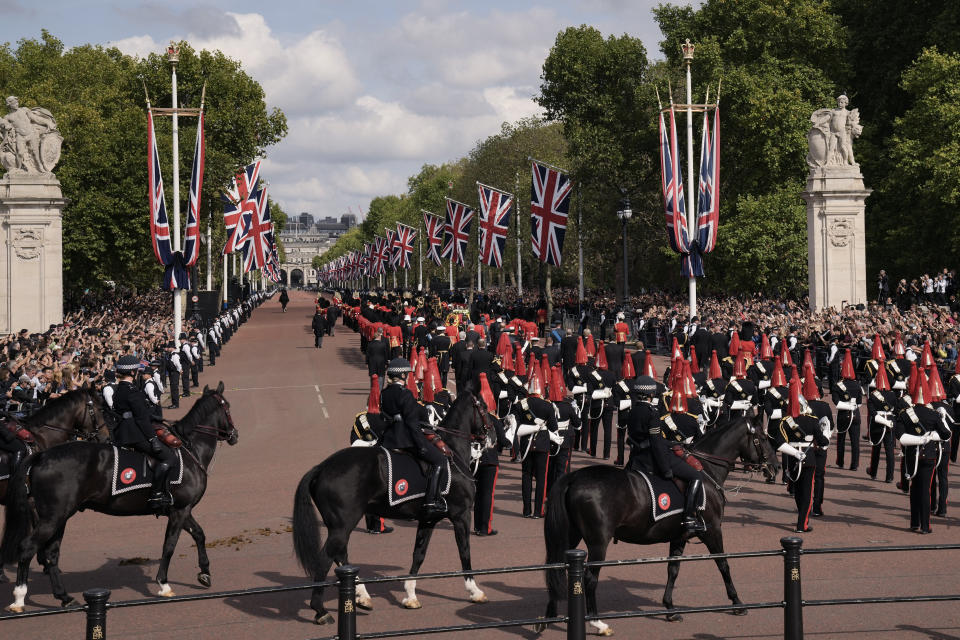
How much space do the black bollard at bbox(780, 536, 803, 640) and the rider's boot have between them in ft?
21.0

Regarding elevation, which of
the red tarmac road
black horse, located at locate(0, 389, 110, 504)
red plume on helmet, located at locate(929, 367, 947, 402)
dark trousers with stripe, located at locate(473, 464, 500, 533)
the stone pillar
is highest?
the stone pillar

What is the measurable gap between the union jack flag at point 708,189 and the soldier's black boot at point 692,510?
23.3m

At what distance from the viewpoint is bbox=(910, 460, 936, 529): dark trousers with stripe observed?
43.9ft

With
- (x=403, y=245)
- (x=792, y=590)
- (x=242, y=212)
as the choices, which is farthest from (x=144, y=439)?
(x=403, y=245)

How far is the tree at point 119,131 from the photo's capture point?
50.2 m

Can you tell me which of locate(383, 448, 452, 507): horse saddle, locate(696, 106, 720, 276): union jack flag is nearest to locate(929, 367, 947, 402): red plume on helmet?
locate(383, 448, 452, 507): horse saddle

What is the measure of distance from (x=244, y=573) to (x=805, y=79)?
122 ft

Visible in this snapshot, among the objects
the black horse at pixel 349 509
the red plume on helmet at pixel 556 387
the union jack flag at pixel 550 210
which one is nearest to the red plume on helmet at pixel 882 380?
the red plume on helmet at pixel 556 387

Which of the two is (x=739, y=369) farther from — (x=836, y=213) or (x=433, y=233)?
(x=433, y=233)

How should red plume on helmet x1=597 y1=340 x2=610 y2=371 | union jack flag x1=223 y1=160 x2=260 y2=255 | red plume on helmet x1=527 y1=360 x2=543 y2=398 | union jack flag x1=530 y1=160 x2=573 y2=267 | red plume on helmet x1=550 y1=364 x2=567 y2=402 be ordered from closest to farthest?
1. red plume on helmet x1=527 y1=360 x2=543 y2=398
2. red plume on helmet x1=550 y1=364 x2=567 y2=402
3. red plume on helmet x1=597 y1=340 x2=610 y2=371
4. union jack flag x1=530 y1=160 x2=573 y2=267
5. union jack flag x1=223 y1=160 x2=260 y2=255

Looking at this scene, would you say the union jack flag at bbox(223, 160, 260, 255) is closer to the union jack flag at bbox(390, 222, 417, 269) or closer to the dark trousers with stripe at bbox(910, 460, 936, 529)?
the union jack flag at bbox(390, 222, 417, 269)

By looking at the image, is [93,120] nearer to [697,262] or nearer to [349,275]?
[697,262]

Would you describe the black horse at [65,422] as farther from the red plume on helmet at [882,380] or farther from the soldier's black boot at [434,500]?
the red plume on helmet at [882,380]

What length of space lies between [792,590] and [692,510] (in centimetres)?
229
